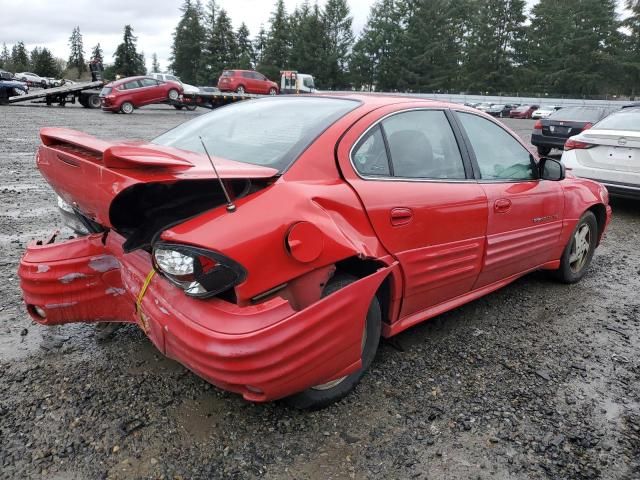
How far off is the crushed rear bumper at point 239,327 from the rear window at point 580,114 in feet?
38.3

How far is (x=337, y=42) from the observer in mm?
72812

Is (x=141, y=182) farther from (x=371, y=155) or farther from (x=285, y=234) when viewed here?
(x=371, y=155)

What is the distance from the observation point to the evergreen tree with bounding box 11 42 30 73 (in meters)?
86.1

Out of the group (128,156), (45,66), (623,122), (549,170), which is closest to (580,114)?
(623,122)

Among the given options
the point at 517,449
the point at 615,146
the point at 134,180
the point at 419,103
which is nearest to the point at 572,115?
the point at 615,146

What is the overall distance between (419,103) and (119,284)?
1991 millimetres

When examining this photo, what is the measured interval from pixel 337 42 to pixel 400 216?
248 ft

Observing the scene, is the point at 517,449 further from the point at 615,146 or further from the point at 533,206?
the point at 615,146

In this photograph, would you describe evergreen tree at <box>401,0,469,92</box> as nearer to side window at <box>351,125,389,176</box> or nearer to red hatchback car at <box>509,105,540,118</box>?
red hatchback car at <box>509,105,540,118</box>

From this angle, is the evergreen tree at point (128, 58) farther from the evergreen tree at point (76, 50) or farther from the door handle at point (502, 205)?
the door handle at point (502, 205)

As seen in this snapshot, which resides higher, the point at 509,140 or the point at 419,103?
the point at 419,103

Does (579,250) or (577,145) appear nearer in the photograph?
(579,250)

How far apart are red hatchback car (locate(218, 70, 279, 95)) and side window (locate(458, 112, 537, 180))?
29795 millimetres

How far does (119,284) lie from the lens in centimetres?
265
